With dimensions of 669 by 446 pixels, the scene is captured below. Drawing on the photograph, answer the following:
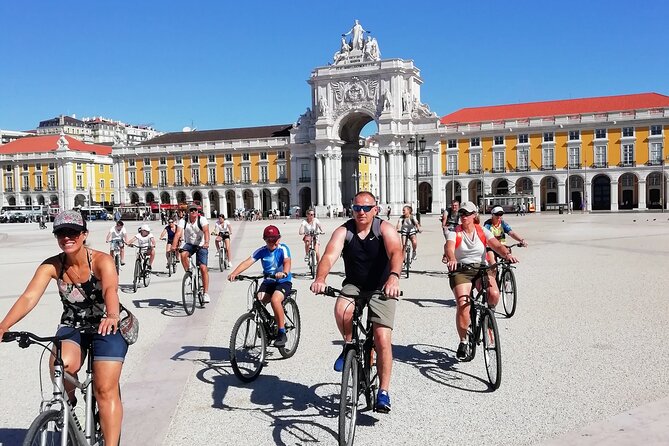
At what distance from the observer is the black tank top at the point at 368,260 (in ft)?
16.2

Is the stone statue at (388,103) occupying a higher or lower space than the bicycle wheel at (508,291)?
higher

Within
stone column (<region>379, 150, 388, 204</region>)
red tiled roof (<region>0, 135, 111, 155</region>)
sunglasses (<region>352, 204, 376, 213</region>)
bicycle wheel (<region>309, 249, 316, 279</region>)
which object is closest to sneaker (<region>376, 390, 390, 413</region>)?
sunglasses (<region>352, 204, 376, 213</region>)

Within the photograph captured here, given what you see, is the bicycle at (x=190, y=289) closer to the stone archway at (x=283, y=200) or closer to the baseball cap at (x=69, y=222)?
the baseball cap at (x=69, y=222)

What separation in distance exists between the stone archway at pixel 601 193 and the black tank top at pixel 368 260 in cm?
6701

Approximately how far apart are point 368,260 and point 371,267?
6cm

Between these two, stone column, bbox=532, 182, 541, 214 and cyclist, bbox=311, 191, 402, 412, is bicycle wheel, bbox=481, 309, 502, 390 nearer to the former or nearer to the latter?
cyclist, bbox=311, 191, 402, 412

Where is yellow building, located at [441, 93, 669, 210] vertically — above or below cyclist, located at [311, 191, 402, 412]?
above

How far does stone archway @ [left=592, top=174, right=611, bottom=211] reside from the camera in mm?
66250

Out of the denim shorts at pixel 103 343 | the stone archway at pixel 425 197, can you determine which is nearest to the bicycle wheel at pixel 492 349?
the denim shorts at pixel 103 343

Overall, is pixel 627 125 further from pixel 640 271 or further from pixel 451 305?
pixel 451 305

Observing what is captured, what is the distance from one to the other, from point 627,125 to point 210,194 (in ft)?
169

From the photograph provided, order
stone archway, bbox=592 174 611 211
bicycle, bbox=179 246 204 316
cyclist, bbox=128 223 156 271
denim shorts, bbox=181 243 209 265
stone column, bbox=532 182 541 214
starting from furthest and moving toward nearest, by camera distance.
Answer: stone column, bbox=532 182 541 214 → stone archway, bbox=592 174 611 211 → cyclist, bbox=128 223 156 271 → denim shorts, bbox=181 243 209 265 → bicycle, bbox=179 246 204 316

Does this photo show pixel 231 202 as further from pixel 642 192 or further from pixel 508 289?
pixel 508 289

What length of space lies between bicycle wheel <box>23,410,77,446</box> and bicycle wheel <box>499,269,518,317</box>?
6.76 metres
